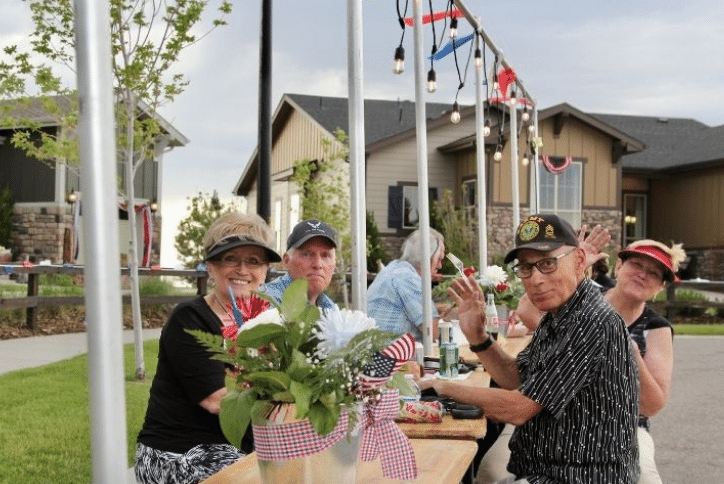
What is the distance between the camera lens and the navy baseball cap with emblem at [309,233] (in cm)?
529

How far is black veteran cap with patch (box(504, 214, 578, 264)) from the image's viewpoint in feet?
13.1

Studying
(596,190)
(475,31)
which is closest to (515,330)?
(475,31)

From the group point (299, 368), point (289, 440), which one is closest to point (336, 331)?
point (299, 368)

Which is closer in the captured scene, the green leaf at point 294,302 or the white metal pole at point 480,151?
the green leaf at point 294,302

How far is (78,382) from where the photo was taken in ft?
40.3

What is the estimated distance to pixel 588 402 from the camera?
12.3 ft

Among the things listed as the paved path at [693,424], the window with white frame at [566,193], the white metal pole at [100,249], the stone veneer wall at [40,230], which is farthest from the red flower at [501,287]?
the stone veneer wall at [40,230]

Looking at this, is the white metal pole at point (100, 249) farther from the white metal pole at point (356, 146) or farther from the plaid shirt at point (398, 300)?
the plaid shirt at point (398, 300)

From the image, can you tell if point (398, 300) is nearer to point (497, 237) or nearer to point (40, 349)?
point (40, 349)

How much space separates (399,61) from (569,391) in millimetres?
4388

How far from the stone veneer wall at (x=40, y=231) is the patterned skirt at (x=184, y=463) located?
31667mm

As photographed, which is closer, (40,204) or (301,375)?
(301,375)

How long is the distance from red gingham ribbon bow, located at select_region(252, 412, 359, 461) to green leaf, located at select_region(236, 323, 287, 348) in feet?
0.74

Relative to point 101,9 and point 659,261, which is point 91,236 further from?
point 659,261
